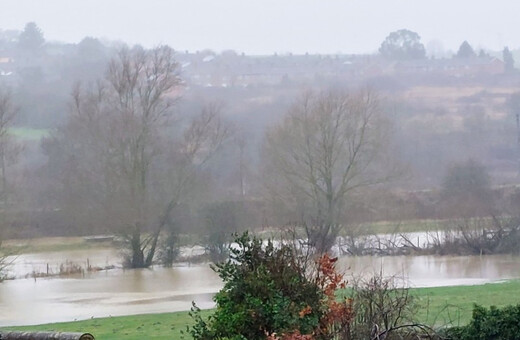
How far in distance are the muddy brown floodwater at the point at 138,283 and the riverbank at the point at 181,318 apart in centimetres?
235

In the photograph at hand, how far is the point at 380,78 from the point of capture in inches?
5522

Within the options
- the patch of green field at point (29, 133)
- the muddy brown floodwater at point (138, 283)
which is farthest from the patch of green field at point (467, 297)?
the patch of green field at point (29, 133)

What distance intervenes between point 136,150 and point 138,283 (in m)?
11.9

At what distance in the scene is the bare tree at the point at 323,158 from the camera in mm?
47781

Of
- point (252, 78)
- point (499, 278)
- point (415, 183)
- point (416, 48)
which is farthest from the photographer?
point (416, 48)

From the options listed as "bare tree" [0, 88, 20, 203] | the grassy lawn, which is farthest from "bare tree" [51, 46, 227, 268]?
"bare tree" [0, 88, 20, 203]

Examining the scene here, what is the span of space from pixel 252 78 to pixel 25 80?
125ft

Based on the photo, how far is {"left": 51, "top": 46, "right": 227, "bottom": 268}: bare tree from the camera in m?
47.2

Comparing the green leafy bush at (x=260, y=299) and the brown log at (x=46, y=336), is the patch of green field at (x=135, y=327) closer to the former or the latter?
the brown log at (x=46, y=336)

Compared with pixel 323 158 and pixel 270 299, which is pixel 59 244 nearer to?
pixel 323 158

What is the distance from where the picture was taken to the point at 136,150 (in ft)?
160

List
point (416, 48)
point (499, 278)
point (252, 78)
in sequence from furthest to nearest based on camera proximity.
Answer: point (416, 48) < point (252, 78) < point (499, 278)

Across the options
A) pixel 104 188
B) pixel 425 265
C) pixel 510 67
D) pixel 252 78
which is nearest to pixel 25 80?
pixel 252 78

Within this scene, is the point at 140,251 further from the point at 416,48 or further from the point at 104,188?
the point at 416,48
